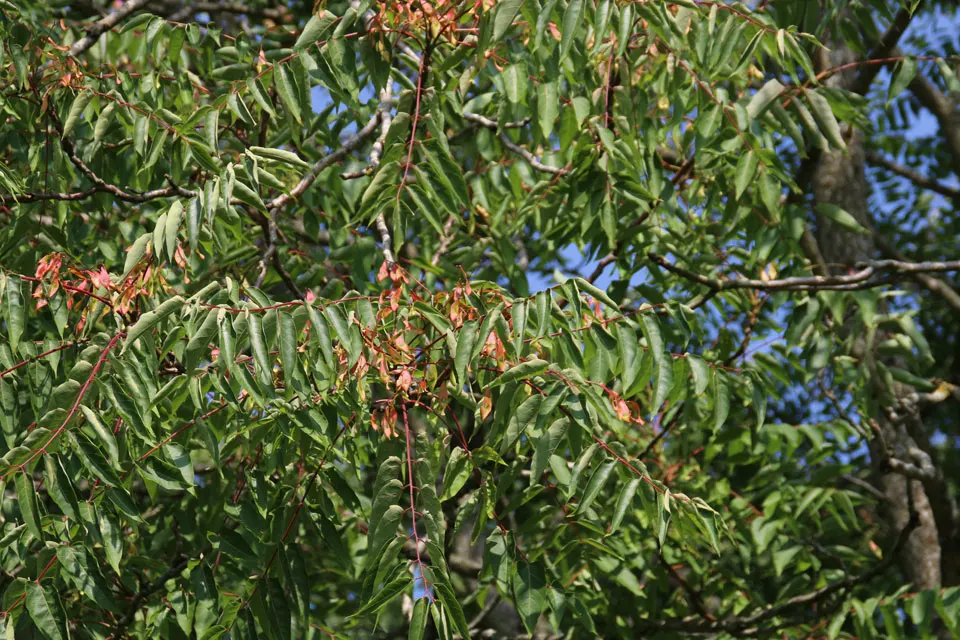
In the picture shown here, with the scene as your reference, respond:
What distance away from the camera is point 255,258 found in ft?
13.3

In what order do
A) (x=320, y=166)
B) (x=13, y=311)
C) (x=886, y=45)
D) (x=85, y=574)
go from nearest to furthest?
(x=85, y=574), (x=13, y=311), (x=320, y=166), (x=886, y=45)

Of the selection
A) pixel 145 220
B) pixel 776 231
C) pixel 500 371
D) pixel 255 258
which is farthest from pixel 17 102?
pixel 776 231

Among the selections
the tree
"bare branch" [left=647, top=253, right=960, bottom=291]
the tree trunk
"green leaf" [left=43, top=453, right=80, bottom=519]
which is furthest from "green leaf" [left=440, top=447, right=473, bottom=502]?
the tree trunk

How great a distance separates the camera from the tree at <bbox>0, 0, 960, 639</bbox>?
2783mm

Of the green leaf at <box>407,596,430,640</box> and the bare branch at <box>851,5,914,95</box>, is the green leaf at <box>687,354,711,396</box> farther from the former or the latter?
the bare branch at <box>851,5,914,95</box>

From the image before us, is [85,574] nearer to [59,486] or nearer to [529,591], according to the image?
[59,486]

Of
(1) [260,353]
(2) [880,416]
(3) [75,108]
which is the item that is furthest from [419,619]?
(2) [880,416]

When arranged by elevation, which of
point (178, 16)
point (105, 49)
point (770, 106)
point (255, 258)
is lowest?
point (255, 258)

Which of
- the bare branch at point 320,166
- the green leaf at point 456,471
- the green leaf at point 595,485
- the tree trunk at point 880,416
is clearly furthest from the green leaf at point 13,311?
the tree trunk at point 880,416

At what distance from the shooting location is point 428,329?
319 centimetres

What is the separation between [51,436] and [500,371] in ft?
3.75

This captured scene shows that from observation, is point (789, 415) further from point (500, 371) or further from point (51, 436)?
point (51, 436)

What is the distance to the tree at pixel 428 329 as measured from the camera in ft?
9.13

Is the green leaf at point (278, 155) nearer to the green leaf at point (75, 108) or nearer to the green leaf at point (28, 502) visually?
the green leaf at point (75, 108)
